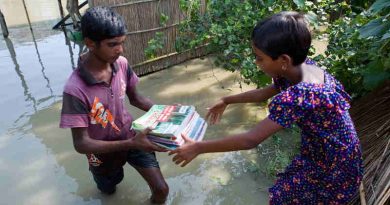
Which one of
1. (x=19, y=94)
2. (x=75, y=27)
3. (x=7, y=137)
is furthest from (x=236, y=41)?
(x=75, y=27)

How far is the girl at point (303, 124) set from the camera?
57.2 inches

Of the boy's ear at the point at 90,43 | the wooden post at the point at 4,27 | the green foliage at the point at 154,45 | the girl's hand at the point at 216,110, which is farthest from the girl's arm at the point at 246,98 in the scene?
the wooden post at the point at 4,27

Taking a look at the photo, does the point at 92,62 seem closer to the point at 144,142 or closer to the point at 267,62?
the point at 144,142

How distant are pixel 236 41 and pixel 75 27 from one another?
14.3 feet

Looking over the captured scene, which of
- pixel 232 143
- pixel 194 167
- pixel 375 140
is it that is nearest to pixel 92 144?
pixel 232 143

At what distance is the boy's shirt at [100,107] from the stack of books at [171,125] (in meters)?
0.32

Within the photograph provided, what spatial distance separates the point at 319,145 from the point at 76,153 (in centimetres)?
249

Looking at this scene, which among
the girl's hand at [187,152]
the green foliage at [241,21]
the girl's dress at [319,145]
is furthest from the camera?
the green foliage at [241,21]

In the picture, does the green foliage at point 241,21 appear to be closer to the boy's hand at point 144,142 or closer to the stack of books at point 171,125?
the stack of books at point 171,125

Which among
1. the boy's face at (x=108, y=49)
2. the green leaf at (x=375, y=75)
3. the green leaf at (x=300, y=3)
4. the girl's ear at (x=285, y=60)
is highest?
the girl's ear at (x=285, y=60)

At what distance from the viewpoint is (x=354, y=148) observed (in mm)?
1633

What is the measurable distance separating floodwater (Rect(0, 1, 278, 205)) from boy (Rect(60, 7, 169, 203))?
0.47 m

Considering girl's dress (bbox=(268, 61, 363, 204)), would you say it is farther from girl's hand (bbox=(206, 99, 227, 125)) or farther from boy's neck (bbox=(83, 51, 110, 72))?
boy's neck (bbox=(83, 51, 110, 72))

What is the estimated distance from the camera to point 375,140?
2.27 metres
